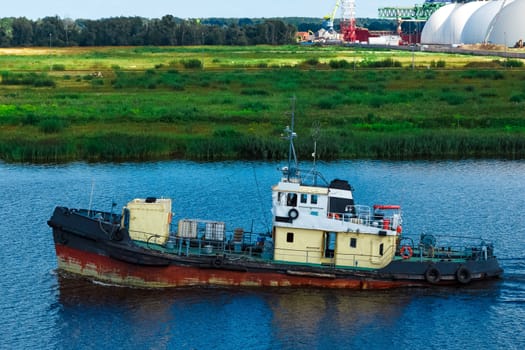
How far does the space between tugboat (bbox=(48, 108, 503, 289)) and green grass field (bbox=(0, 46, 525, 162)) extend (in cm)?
707

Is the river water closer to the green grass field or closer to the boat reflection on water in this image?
the boat reflection on water

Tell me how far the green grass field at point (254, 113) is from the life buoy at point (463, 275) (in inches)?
397

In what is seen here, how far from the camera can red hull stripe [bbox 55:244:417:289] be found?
124ft

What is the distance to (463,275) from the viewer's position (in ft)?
127

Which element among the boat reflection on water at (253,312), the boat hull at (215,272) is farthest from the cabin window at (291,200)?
the boat reflection on water at (253,312)

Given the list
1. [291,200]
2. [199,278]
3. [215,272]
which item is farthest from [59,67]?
[291,200]

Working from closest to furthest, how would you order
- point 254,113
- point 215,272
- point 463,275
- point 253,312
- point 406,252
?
point 253,312
point 215,272
point 463,275
point 406,252
point 254,113

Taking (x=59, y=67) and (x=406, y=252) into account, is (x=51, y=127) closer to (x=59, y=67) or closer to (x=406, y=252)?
(x=406, y=252)

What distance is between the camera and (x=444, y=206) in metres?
51.0

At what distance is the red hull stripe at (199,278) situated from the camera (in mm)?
37938

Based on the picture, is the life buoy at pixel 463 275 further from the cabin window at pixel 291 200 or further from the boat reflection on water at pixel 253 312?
the cabin window at pixel 291 200

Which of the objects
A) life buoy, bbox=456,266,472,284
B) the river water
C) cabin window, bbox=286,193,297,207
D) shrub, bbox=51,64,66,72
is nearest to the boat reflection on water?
the river water

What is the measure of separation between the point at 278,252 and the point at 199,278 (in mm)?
3472

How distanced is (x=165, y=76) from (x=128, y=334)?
87.6 m
